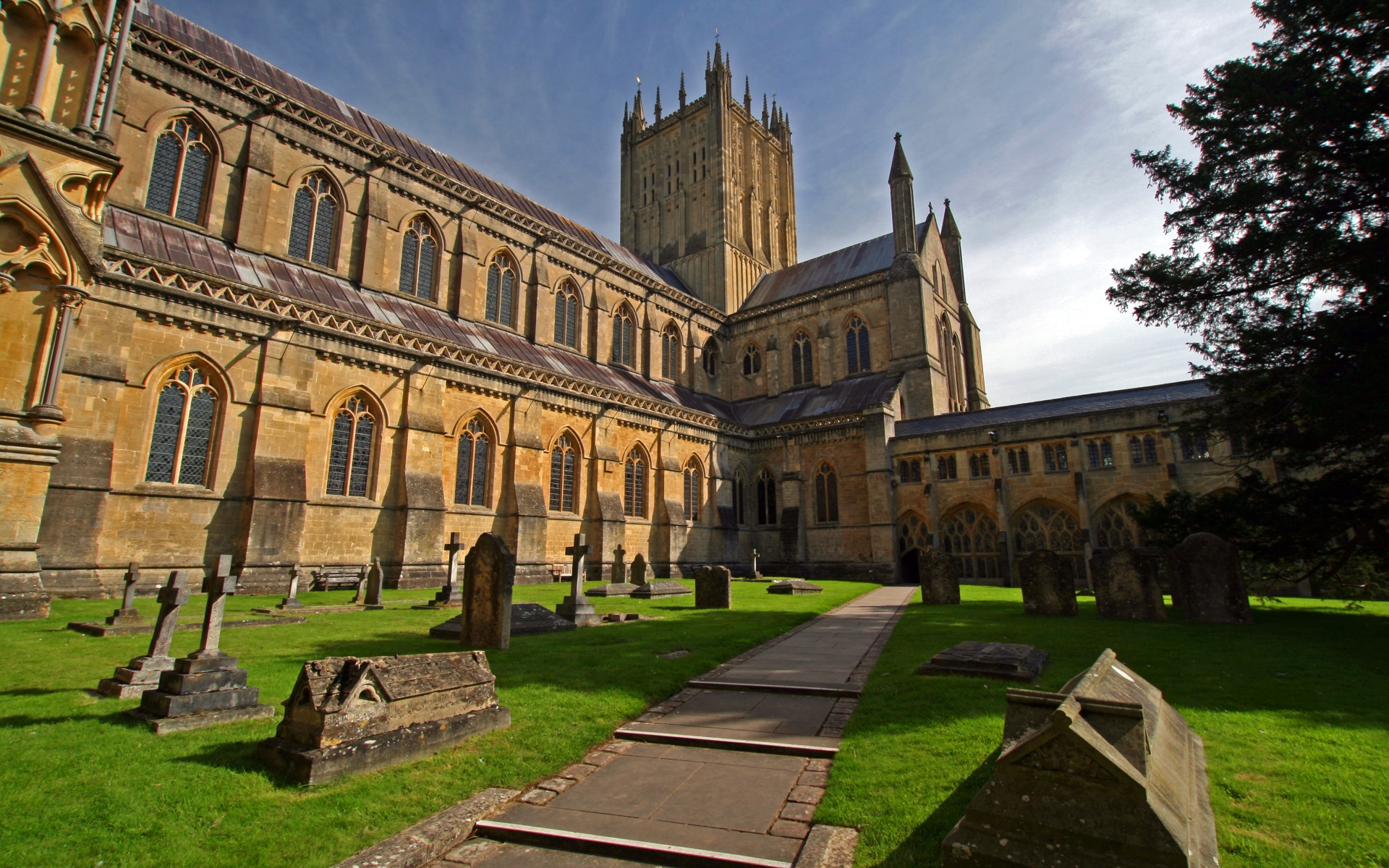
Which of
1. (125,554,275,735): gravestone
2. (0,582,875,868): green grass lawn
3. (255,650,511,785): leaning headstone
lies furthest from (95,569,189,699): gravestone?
(255,650,511,785): leaning headstone

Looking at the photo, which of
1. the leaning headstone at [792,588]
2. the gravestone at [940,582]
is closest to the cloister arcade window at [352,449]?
the leaning headstone at [792,588]

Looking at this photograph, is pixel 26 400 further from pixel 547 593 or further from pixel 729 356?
pixel 729 356

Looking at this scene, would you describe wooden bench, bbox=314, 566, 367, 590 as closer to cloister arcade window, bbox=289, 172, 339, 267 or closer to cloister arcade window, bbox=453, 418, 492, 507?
cloister arcade window, bbox=453, 418, 492, 507

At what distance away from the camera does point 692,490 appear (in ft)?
94.2

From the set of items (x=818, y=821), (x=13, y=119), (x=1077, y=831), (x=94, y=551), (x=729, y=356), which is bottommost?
(x=818, y=821)

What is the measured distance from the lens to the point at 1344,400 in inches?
401

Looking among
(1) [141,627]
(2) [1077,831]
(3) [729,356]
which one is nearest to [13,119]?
(1) [141,627]

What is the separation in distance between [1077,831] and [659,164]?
47784 millimetres

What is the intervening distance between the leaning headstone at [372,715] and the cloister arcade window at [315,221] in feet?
63.0

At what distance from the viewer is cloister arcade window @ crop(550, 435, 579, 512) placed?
23.2m

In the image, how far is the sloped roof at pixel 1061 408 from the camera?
2323 cm

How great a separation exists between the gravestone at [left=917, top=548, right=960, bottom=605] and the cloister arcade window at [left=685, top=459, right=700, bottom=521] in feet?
42.3

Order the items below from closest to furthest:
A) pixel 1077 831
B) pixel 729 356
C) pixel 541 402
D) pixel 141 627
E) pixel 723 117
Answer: pixel 1077 831 < pixel 141 627 < pixel 541 402 < pixel 729 356 < pixel 723 117

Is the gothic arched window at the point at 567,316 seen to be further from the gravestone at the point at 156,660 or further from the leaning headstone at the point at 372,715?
the leaning headstone at the point at 372,715
